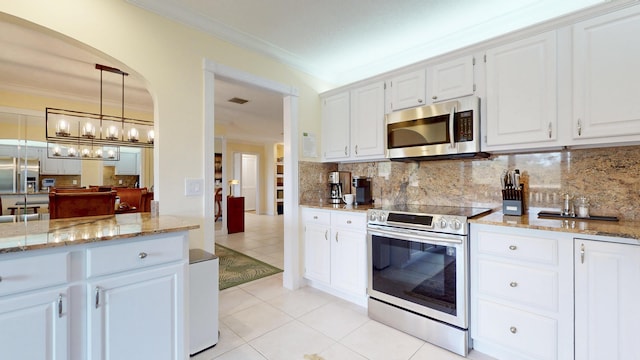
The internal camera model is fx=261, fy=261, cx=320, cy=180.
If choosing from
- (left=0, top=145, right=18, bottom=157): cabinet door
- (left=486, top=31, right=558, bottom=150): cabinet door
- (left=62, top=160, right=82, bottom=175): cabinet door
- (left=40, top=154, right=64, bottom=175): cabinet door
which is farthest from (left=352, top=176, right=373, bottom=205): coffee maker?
(left=40, top=154, right=64, bottom=175): cabinet door

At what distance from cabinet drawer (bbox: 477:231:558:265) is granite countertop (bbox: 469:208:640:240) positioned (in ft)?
0.26

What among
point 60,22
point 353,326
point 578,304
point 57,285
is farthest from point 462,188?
point 60,22

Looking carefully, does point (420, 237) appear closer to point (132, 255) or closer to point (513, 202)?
point (513, 202)

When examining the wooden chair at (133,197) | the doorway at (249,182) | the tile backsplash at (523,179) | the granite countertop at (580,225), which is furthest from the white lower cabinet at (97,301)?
the doorway at (249,182)

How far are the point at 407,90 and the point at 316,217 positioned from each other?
1.57m

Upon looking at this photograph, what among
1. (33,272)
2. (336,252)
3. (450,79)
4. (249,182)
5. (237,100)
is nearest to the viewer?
(33,272)

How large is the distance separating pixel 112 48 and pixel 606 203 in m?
3.60

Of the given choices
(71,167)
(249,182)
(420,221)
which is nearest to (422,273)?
(420,221)

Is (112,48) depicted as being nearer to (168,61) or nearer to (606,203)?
(168,61)

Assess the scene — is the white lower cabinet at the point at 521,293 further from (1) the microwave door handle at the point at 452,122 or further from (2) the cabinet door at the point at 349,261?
(2) the cabinet door at the point at 349,261

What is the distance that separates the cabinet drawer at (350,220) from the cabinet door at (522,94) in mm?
1191

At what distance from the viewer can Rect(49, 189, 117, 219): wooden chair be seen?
2.54 metres

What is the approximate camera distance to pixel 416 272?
2061 millimetres

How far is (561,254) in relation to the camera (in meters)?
1.51
